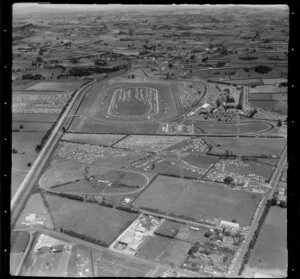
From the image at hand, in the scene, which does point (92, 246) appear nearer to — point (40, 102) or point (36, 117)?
point (36, 117)

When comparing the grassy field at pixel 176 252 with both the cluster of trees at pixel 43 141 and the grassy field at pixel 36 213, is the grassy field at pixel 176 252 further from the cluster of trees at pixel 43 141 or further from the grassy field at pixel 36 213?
the cluster of trees at pixel 43 141

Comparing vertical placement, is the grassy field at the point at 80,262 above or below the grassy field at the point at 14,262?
below

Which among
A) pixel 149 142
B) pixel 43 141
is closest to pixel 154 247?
pixel 149 142

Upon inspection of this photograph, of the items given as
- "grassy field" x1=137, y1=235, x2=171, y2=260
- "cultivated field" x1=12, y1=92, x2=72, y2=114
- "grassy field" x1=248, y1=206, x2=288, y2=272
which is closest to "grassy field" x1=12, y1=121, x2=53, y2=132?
"cultivated field" x1=12, y1=92, x2=72, y2=114

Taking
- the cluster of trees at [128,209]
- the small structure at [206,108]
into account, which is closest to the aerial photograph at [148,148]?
the cluster of trees at [128,209]

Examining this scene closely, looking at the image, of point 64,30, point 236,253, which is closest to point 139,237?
point 236,253
